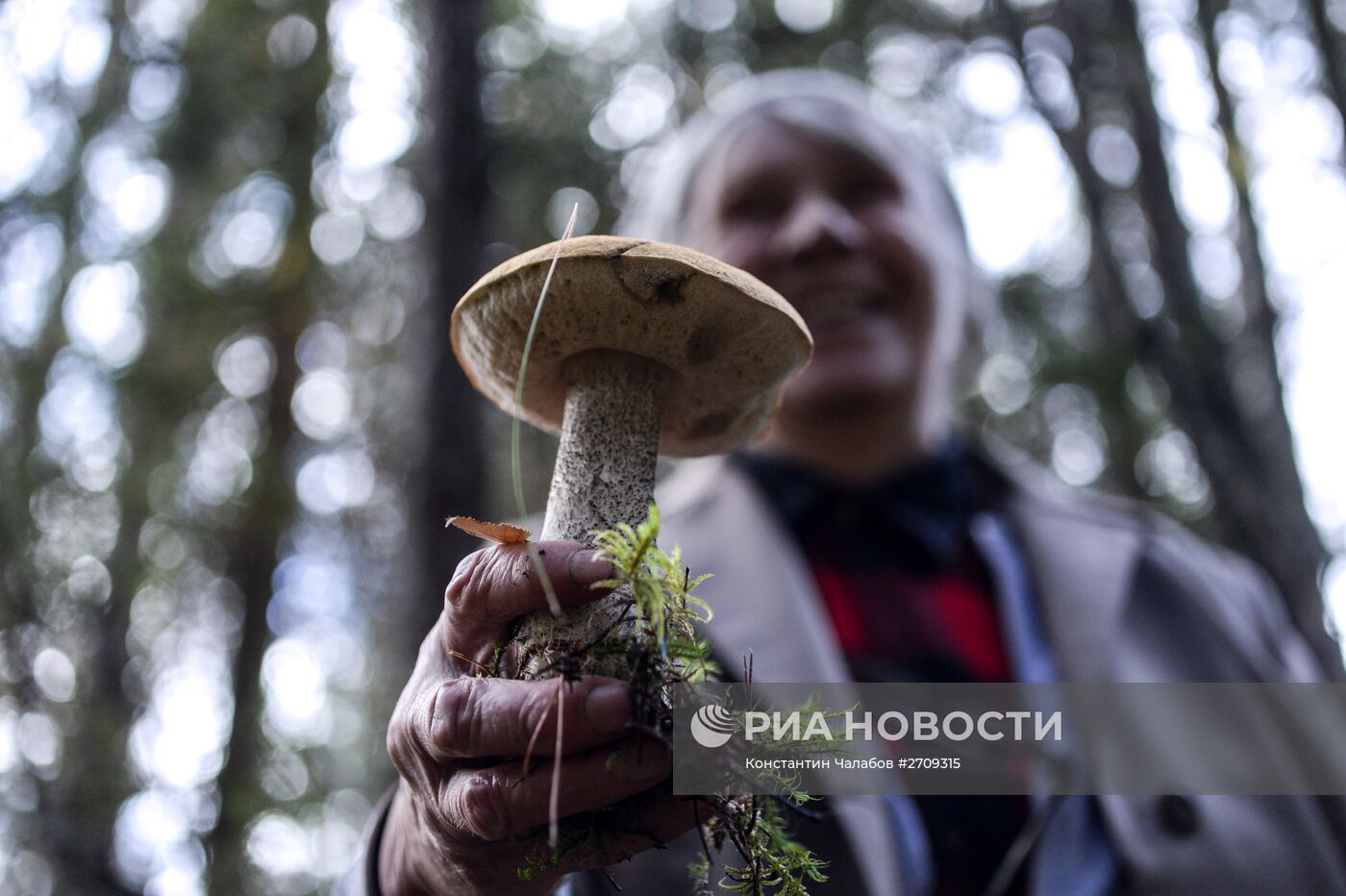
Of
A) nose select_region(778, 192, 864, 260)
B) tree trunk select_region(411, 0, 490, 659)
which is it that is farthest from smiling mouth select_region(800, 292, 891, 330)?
tree trunk select_region(411, 0, 490, 659)

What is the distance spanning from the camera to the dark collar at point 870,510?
2023 millimetres

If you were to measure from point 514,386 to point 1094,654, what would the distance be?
1.38 meters

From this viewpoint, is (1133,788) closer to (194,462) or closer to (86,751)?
(86,751)

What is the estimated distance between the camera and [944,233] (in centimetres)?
226

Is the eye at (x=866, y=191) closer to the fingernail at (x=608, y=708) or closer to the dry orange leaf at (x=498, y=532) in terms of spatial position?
the dry orange leaf at (x=498, y=532)

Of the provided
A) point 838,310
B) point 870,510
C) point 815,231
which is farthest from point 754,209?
point 870,510

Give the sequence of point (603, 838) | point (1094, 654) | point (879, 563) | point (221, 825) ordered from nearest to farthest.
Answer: point (603, 838)
point (1094, 654)
point (879, 563)
point (221, 825)

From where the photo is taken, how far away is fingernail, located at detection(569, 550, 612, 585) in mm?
772

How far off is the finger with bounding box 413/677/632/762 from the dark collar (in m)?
1.29

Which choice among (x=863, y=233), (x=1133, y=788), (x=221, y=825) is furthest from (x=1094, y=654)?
(x=221, y=825)

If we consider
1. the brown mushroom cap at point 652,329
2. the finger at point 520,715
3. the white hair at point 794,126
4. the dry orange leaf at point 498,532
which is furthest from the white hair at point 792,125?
the finger at point 520,715

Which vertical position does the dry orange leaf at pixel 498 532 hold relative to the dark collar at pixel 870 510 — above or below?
above

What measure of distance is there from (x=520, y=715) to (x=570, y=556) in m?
0.16

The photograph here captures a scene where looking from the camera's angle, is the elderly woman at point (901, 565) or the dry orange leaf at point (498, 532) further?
the elderly woman at point (901, 565)
